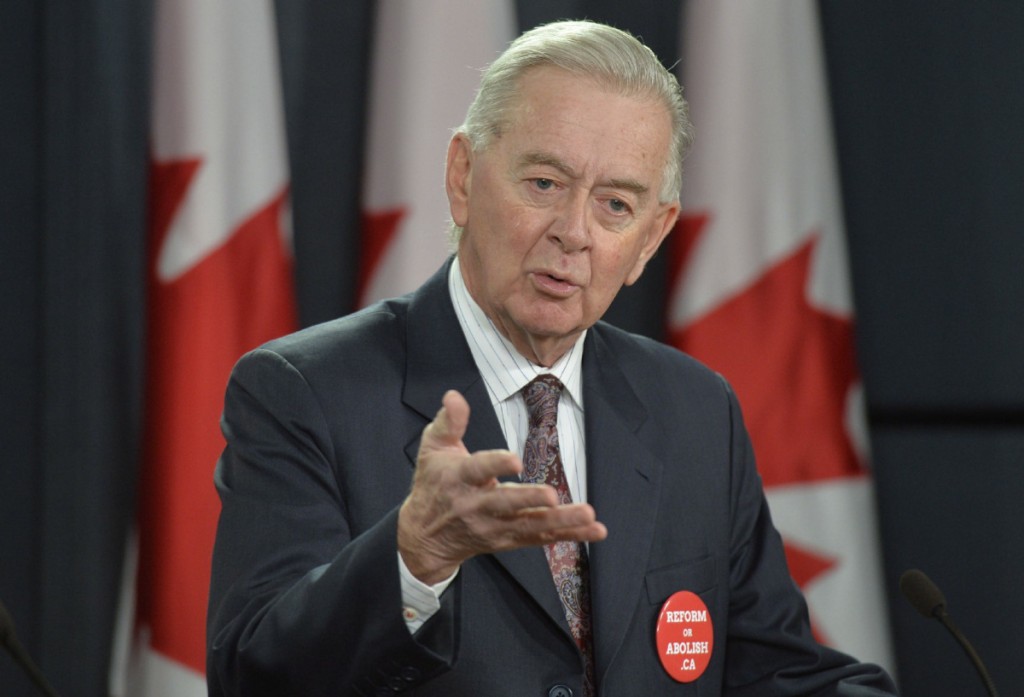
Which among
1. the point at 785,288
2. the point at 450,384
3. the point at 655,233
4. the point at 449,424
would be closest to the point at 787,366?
the point at 785,288

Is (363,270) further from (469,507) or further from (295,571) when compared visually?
(469,507)

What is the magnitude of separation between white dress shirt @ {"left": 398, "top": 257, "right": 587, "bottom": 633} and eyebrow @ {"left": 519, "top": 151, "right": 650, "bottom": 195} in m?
0.22

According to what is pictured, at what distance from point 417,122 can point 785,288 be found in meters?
0.90

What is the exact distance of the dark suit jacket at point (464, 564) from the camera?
4.40 feet

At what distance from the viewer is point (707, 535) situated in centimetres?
183

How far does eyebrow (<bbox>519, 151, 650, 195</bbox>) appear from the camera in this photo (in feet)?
5.55

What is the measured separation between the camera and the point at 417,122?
264 cm

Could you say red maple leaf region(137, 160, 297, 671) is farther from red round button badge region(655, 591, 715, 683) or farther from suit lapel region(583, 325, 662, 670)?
red round button badge region(655, 591, 715, 683)

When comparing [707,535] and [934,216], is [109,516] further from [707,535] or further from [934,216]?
[934,216]

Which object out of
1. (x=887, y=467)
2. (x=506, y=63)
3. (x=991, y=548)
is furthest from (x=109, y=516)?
(x=991, y=548)

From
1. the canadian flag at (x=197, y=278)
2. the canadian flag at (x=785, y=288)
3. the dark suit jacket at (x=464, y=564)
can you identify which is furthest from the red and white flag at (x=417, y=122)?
the dark suit jacket at (x=464, y=564)

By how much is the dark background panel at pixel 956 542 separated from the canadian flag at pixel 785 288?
0.23 metres

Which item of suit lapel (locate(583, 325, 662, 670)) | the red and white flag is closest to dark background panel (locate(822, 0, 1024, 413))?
the red and white flag

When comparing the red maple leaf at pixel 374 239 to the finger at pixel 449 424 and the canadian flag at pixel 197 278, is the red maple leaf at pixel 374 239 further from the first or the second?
the finger at pixel 449 424
